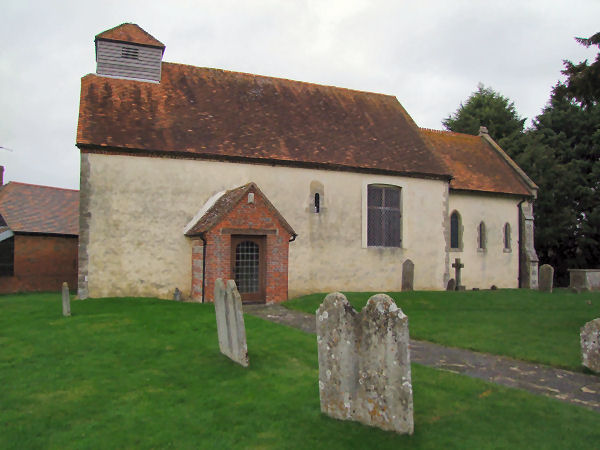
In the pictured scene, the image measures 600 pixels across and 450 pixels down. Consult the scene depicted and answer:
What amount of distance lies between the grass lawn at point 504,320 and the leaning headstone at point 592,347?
236 mm

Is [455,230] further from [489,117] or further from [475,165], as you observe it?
[489,117]

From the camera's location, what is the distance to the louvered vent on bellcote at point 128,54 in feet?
66.7

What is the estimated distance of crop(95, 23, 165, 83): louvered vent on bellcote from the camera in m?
20.3

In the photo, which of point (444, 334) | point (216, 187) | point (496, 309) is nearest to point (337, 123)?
point (216, 187)

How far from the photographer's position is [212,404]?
21.9ft

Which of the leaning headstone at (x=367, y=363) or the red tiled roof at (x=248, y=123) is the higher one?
the red tiled roof at (x=248, y=123)

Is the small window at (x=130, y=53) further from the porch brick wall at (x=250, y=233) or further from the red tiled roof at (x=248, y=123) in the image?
the porch brick wall at (x=250, y=233)

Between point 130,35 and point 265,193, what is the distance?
881cm

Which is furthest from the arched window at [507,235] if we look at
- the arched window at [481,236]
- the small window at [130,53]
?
the small window at [130,53]

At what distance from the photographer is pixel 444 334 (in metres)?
11.5

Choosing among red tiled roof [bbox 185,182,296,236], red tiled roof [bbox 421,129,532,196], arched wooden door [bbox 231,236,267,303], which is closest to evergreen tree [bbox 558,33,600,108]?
red tiled roof [bbox 185,182,296,236]

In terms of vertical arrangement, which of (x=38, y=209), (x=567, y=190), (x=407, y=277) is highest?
(x=567, y=190)

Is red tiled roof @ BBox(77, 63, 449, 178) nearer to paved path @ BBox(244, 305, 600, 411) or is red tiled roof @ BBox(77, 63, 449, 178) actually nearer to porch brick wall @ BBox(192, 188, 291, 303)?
porch brick wall @ BBox(192, 188, 291, 303)

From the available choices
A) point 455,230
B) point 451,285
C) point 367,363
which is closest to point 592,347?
point 367,363
